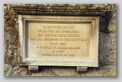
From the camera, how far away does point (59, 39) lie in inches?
197

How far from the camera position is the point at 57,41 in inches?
197

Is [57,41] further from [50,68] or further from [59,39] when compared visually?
[50,68]

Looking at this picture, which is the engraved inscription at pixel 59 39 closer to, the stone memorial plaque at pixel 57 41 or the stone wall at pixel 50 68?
the stone memorial plaque at pixel 57 41

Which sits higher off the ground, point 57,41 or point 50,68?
point 57,41

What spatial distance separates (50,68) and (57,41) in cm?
29

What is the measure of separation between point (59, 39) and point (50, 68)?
0.31m

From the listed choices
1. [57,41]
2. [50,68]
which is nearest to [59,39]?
[57,41]

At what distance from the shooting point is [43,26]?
5.00 meters

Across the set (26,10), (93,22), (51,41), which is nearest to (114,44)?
(93,22)

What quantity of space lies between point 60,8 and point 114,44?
0.66 meters

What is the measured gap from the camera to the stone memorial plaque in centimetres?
497

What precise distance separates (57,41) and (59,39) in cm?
3

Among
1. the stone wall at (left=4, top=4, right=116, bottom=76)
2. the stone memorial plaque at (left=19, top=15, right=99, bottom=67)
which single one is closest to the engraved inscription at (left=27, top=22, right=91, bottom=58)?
the stone memorial plaque at (left=19, top=15, right=99, bottom=67)

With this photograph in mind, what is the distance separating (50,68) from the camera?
5.00m
